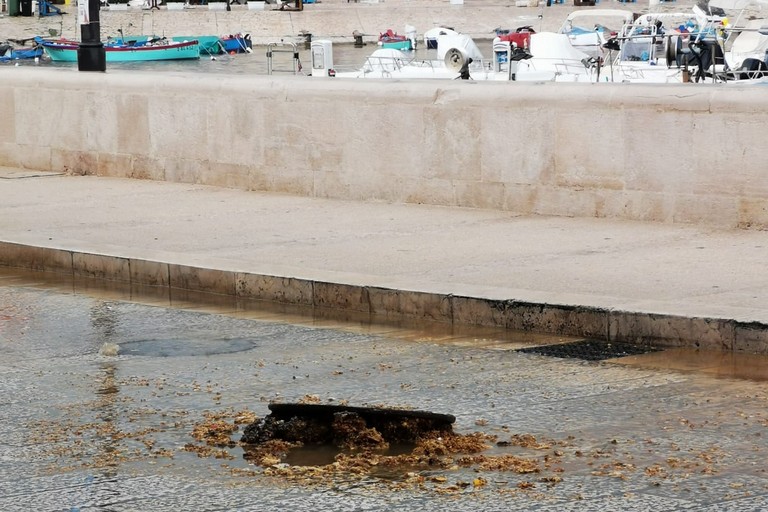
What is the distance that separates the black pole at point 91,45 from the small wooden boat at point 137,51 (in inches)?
2624

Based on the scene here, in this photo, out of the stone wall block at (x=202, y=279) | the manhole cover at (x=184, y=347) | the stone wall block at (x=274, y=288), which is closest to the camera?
the manhole cover at (x=184, y=347)

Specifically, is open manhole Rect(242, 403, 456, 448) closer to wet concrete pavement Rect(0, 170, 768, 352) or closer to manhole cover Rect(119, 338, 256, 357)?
manhole cover Rect(119, 338, 256, 357)

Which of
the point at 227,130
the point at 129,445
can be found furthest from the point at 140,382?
the point at 227,130

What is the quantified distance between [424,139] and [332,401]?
647 centimetres

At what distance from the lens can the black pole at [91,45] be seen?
17.2 m

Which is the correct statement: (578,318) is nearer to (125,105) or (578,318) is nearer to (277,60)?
(125,105)

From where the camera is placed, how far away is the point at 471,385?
23.9 feet

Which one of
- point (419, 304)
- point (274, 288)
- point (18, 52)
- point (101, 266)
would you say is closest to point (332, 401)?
point (419, 304)

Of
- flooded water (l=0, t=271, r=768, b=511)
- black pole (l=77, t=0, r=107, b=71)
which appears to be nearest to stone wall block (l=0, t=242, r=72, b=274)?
flooded water (l=0, t=271, r=768, b=511)

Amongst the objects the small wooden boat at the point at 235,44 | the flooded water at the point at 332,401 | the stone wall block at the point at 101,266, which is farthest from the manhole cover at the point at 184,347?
the small wooden boat at the point at 235,44

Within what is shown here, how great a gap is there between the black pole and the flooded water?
7985mm

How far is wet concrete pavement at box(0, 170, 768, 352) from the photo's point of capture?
28.7ft

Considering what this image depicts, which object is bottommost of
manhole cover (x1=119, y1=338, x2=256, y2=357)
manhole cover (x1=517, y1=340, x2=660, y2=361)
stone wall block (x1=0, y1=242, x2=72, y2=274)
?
stone wall block (x1=0, y1=242, x2=72, y2=274)

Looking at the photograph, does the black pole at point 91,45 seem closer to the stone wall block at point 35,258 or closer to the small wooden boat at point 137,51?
the stone wall block at point 35,258
